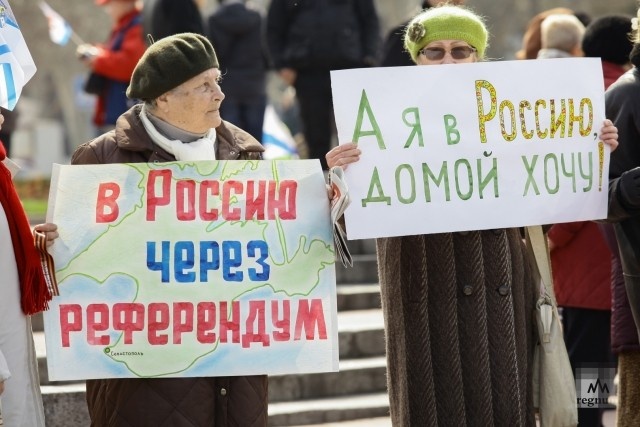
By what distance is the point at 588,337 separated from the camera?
697 centimetres

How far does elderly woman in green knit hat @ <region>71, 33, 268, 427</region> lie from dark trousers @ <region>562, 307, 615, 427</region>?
2238 millimetres

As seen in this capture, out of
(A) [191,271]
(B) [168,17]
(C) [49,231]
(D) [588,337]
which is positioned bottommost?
(D) [588,337]

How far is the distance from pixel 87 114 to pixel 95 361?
37.8 meters

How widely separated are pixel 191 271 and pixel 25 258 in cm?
56

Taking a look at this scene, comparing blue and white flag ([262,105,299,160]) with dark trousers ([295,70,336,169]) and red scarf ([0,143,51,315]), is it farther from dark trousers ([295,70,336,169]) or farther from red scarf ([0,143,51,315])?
red scarf ([0,143,51,315])

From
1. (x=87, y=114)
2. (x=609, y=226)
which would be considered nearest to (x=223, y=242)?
(x=609, y=226)

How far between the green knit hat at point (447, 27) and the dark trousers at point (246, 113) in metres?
5.22

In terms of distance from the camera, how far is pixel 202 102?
5043mm

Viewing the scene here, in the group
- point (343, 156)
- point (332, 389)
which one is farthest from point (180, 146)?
point (332, 389)

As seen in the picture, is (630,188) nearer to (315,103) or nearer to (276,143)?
(315,103)

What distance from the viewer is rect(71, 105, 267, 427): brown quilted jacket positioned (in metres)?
4.97

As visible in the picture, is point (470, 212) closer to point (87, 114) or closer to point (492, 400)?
point (492, 400)

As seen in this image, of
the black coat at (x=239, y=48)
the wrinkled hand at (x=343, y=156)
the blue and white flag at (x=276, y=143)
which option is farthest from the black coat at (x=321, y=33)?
the wrinkled hand at (x=343, y=156)

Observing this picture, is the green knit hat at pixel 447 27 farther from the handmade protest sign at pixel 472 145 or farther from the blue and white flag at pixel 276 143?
the blue and white flag at pixel 276 143
